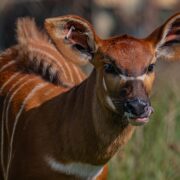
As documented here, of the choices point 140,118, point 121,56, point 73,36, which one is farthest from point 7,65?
point 140,118

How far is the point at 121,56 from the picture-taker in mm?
6754

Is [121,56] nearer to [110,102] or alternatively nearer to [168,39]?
[110,102]

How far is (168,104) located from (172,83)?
0.24 metres

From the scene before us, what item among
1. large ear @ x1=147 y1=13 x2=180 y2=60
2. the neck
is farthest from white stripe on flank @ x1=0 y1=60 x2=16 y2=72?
large ear @ x1=147 y1=13 x2=180 y2=60

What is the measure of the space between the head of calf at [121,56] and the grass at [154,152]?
1550 mm

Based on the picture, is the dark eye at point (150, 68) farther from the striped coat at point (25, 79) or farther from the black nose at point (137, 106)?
the striped coat at point (25, 79)

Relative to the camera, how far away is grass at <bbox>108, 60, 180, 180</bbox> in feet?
28.3

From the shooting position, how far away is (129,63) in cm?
669

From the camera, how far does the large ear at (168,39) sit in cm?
704

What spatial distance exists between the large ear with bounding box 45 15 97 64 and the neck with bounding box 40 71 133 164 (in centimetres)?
16

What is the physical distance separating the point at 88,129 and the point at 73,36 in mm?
626

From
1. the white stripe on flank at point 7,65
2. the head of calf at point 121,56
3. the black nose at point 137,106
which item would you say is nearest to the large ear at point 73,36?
the head of calf at point 121,56

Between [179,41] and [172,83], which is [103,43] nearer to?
[179,41]

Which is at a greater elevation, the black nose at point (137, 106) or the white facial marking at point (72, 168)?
the black nose at point (137, 106)
